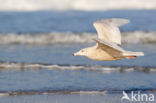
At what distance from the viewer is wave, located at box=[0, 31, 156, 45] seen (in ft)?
64.3

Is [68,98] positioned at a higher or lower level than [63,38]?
lower

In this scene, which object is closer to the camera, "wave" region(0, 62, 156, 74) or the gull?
the gull

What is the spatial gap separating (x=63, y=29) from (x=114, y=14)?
20.4ft

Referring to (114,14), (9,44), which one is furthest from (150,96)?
(114,14)

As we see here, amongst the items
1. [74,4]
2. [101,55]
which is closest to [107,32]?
[101,55]

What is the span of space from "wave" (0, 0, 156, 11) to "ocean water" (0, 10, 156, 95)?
3701mm

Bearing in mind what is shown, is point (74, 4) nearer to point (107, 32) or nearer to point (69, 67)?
point (69, 67)

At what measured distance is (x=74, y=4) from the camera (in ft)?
103

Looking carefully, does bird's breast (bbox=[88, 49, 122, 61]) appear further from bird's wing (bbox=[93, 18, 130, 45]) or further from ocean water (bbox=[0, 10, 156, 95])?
ocean water (bbox=[0, 10, 156, 95])

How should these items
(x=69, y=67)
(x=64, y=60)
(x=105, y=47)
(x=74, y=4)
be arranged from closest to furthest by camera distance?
(x=105, y=47), (x=69, y=67), (x=64, y=60), (x=74, y=4)

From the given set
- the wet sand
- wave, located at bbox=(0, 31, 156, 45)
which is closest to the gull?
the wet sand

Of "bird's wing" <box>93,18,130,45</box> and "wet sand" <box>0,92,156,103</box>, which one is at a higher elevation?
"bird's wing" <box>93,18,130,45</box>

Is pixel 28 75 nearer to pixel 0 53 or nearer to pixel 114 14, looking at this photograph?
pixel 0 53

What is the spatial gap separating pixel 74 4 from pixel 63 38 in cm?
1143
